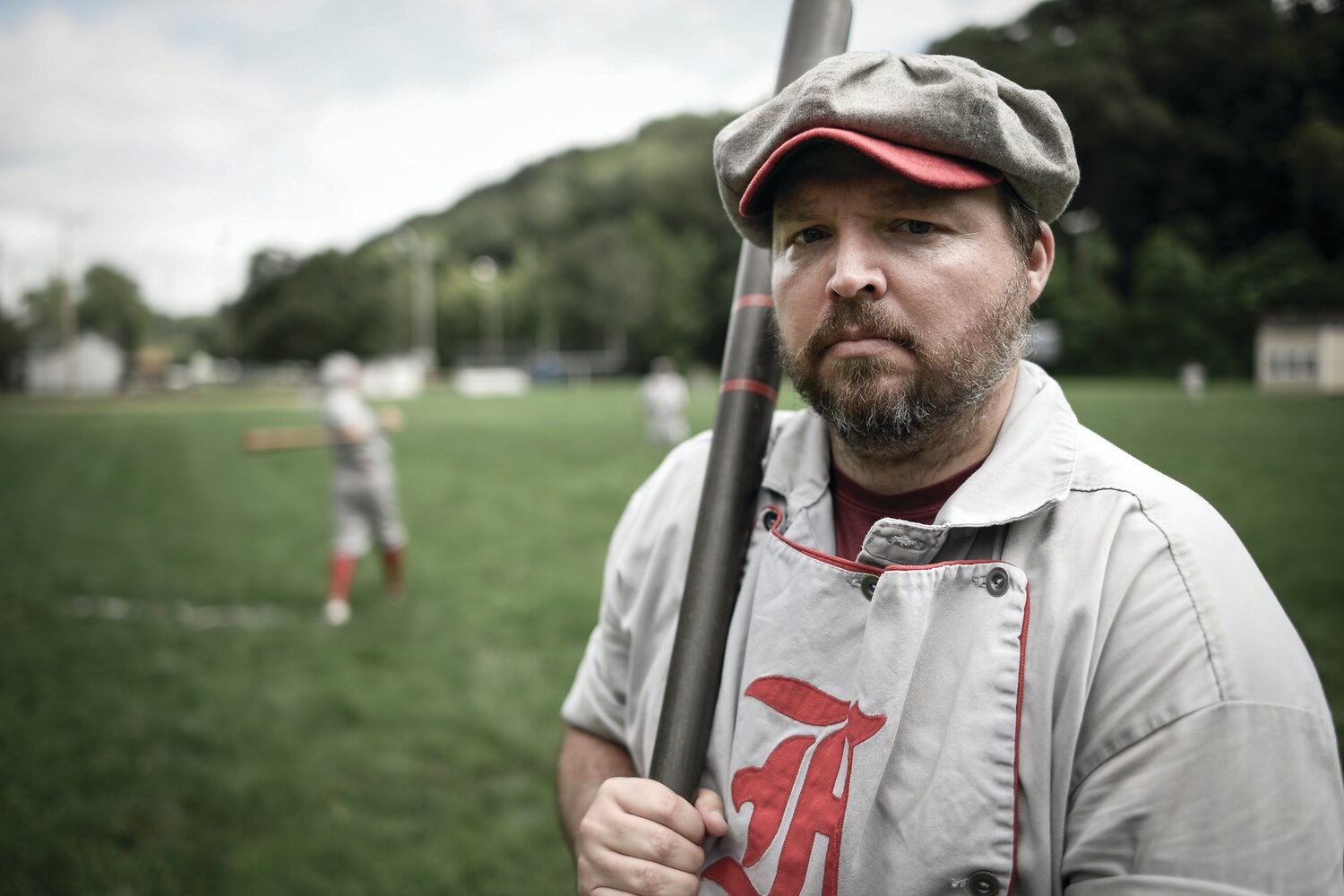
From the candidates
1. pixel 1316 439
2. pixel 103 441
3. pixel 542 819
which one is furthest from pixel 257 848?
pixel 103 441

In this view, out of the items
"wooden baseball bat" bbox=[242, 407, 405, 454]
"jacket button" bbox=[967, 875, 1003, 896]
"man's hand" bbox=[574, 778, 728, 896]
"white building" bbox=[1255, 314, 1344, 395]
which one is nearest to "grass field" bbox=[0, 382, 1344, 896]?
"white building" bbox=[1255, 314, 1344, 395]

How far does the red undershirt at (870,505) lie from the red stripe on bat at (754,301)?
0.35 metres

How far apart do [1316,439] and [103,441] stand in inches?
1163

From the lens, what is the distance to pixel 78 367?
218 ft

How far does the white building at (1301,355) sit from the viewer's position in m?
2.19

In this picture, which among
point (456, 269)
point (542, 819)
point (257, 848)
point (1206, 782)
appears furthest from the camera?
point (456, 269)

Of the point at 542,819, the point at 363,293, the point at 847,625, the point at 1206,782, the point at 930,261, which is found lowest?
the point at 542,819

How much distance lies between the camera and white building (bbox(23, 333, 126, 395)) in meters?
58.1

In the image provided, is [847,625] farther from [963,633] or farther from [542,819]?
[542,819]

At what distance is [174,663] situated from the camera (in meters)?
6.41

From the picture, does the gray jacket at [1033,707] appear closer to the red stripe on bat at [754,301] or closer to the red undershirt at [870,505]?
the red undershirt at [870,505]

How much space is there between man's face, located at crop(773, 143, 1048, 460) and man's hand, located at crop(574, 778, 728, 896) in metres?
0.70

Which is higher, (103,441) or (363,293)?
(363,293)

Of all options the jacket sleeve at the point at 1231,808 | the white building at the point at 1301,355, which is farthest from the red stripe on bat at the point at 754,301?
the white building at the point at 1301,355
